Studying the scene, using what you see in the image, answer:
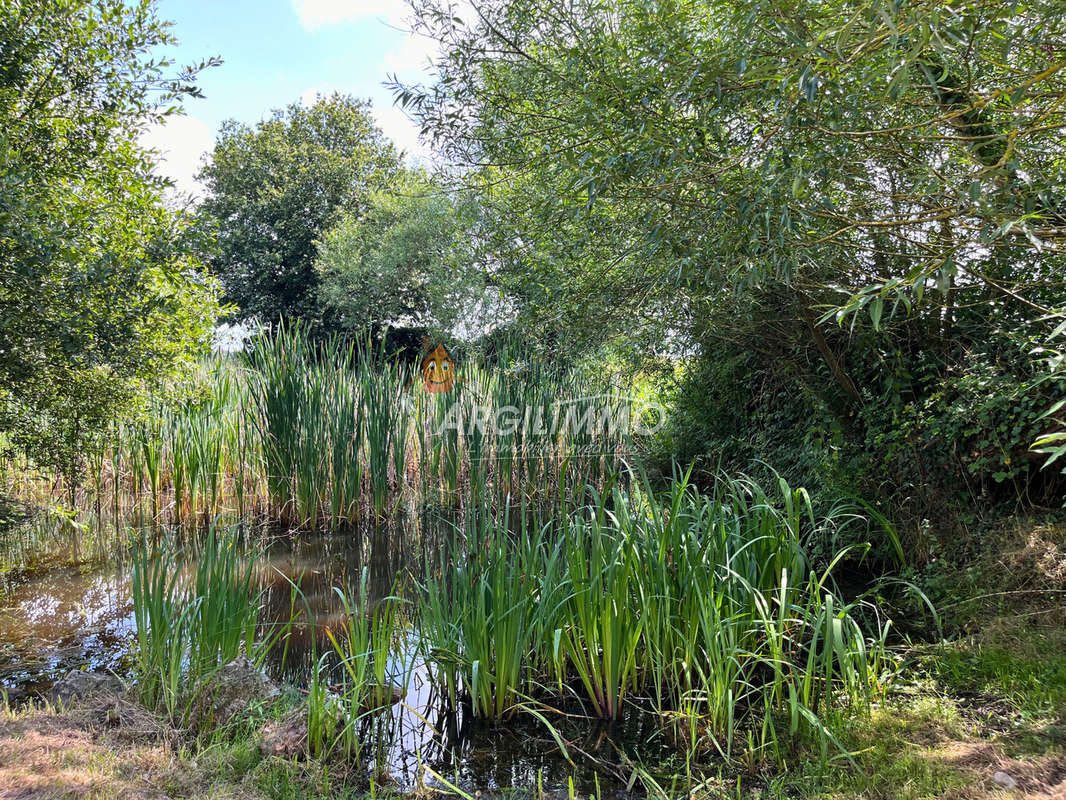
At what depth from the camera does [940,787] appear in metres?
1.87

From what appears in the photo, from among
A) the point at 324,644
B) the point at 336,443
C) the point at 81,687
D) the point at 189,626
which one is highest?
the point at 336,443

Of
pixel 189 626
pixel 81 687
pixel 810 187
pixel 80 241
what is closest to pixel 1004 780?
pixel 810 187

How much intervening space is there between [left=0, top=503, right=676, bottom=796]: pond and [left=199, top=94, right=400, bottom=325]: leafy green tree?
14.7 metres

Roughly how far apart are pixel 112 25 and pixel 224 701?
3.55 m

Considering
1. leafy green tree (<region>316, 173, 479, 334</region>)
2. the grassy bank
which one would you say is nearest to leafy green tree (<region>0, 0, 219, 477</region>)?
the grassy bank

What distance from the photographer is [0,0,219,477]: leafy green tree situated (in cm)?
314

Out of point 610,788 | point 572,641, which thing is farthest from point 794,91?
point 610,788

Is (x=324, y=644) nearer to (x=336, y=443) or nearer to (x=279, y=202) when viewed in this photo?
(x=336, y=443)

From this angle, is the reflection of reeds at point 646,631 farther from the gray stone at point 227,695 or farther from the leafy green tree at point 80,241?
the leafy green tree at point 80,241

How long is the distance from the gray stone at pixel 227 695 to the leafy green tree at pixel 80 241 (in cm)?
187

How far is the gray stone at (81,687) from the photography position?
2.42 meters

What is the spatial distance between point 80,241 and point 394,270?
11.5 m

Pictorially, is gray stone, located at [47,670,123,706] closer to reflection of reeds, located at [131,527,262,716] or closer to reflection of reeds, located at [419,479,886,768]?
reflection of reeds, located at [131,527,262,716]

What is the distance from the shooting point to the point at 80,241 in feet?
10.7
